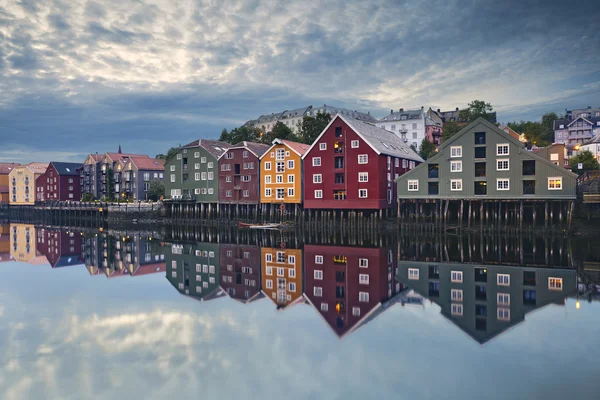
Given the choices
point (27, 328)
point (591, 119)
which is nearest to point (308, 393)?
point (27, 328)

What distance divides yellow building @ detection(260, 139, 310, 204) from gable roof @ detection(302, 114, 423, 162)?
374 cm

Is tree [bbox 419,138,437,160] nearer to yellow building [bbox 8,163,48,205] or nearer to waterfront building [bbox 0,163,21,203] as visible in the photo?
yellow building [bbox 8,163,48,205]

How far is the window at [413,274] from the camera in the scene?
2205 centimetres

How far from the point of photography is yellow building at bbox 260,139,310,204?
51875 millimetres

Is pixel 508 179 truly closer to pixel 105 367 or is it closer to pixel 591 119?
pixel 105 367

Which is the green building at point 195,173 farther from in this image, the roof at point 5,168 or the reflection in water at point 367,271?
the roof at point 5,168

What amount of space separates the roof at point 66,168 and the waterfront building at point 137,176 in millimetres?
18657

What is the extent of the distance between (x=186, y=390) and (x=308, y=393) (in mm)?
2939

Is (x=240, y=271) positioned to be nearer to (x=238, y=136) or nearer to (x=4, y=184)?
(x=238, y=136)

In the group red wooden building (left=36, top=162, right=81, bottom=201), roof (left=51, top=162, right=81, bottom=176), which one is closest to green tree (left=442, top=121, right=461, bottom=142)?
red wooden building (left=36, top=162, right=81, bottom=201)

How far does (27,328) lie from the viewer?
15.4 m

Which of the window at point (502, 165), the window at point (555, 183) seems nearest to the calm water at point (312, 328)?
the window at point (555, 183)

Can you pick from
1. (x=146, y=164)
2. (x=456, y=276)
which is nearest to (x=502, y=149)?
(x=456, y=276)

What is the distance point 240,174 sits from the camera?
57.7 metres
